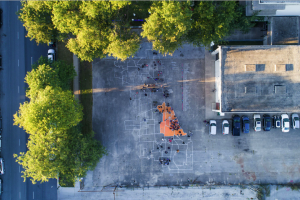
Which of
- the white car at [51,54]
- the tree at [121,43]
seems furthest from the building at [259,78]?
the white car at [51,54]

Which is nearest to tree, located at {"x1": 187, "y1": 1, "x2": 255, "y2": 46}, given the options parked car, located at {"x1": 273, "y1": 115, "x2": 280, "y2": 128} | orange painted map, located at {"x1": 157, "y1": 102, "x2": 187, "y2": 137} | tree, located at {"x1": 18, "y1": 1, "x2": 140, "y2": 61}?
tree, located at {"x1": 18, "y1": 1, "x2": 140, "y2": 61}

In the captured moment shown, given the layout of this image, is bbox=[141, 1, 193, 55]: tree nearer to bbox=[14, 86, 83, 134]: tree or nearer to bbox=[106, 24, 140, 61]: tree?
bbox=[106, 24, 140, 61]: tree

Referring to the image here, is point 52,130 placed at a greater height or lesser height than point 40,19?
lesser

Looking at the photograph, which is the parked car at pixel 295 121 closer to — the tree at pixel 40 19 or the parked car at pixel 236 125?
the parked car at pixel 236 125

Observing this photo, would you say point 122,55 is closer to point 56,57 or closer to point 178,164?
point 56,57

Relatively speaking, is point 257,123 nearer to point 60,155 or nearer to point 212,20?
point 212,20

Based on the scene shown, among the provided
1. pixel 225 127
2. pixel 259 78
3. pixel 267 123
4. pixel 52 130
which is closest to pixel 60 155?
pixel 52 130
